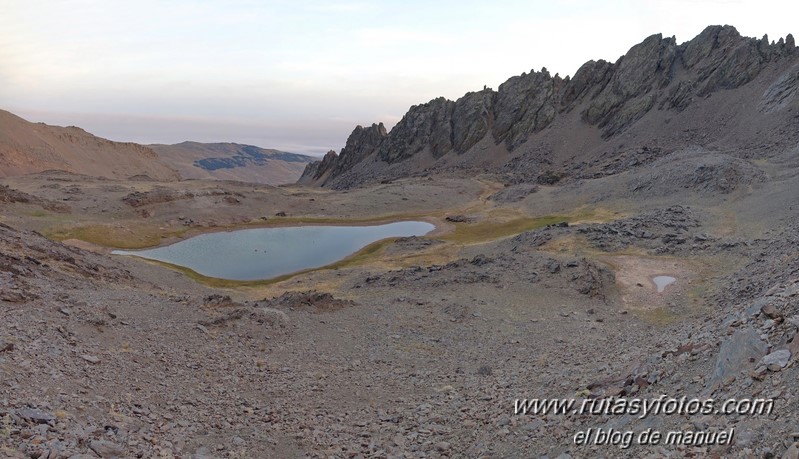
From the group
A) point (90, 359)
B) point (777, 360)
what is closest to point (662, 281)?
point (777, 360)

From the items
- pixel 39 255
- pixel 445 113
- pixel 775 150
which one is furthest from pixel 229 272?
pixel 445 113

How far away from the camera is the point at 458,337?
1230 inches

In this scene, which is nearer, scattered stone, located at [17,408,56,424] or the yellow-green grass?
scattered stone, located at [17,408,56,424]

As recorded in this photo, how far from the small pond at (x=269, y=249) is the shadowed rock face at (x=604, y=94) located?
8506cm

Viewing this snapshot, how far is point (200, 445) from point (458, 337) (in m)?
18.1

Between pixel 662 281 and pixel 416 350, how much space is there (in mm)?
25324

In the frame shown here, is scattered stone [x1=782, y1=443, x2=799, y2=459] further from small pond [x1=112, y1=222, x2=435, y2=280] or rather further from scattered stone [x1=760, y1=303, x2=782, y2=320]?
small pond [x1=112, y1=222, x2=435, y2=280]

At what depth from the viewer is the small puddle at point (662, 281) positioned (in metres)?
40.9

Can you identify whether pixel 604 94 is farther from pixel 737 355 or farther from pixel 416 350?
pixel 737 355

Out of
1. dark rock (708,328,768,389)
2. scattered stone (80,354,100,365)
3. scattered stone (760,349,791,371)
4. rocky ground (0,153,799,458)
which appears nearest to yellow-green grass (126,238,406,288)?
rocky ground (0,153,799,458)

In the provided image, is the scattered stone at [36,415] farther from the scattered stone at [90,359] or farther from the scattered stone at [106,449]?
the scattered stone at [90,359]

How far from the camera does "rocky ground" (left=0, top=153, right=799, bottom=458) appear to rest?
575 inches

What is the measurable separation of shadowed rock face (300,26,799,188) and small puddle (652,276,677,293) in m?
94.4

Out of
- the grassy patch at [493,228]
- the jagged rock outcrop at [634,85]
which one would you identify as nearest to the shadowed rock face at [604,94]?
the jagged rock outcrop at [634,85]
